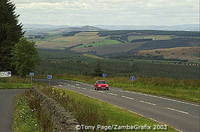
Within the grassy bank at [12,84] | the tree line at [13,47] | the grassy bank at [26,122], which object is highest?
the tree line at [13,47]

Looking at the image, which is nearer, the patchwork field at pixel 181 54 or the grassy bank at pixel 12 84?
the grassy bank at pixel 12 84

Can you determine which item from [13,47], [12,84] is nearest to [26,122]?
[12,84]

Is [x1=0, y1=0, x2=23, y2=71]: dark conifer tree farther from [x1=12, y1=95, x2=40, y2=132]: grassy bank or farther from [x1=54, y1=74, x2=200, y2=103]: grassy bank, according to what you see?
[x1=12, y1=95, x2=40, y2=132]: grassy bank

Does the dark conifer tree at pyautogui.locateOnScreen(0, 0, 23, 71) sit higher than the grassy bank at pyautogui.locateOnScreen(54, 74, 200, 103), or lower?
higher

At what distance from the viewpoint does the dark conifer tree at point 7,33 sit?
206ft

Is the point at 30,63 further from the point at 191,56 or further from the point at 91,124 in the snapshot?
the point at 191,56

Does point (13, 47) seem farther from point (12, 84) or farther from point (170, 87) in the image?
point (170, 87)

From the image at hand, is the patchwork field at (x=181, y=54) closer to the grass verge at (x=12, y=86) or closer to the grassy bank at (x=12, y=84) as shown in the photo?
the grassy bank at (x=12, y=84)

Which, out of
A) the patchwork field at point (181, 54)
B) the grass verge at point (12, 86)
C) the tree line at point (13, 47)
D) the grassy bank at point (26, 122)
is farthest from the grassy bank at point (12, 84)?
the patchwork field at point (181, 54)

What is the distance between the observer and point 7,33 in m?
63.2

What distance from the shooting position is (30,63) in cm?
6144

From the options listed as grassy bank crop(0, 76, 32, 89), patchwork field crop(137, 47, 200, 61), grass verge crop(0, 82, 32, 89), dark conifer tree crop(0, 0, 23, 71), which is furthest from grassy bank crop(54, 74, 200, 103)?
patchwork field crop(137, 47, 200, 61)

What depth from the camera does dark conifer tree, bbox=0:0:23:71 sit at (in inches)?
2470

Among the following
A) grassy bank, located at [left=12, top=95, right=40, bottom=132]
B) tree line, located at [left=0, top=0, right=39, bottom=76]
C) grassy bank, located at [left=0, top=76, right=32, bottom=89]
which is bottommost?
grassy bank, located at [left=12, top=95, right=40, bottom=132]
